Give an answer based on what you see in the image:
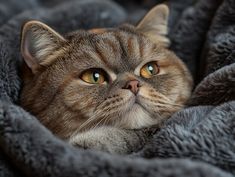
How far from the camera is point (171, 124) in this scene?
4.37 feet

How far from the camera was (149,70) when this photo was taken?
5.36 feet

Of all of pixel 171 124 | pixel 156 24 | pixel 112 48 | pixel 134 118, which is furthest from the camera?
pixel 156 24

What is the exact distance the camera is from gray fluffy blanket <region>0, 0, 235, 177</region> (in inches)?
42.3

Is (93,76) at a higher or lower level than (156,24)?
lower

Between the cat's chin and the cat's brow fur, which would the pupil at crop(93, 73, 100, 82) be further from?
the cat's chin

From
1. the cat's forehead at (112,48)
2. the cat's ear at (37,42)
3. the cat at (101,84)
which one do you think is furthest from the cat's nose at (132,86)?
the cat's ear at (37,42)

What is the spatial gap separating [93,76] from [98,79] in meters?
0.02

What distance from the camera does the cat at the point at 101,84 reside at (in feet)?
4.69

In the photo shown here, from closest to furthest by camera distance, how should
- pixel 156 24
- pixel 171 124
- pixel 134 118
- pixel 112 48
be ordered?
pixel 171 124 → pixel 134 118 → pixel 112 48 → pixel 156 24

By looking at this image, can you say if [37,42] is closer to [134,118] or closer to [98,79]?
[98,79]

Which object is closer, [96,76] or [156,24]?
[96,76]

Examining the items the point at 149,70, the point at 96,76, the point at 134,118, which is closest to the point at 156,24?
the point at 149,70

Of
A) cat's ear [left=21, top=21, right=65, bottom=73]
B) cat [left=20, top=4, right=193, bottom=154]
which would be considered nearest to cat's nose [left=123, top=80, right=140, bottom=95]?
cat [left=20, top=4, right=193, bottom=154]

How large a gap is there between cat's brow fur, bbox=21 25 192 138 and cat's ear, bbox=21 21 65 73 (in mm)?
22
